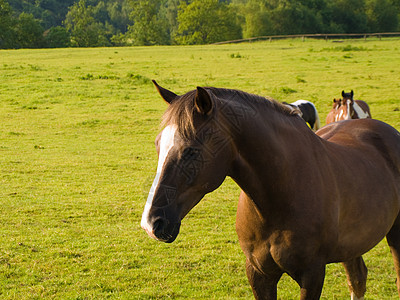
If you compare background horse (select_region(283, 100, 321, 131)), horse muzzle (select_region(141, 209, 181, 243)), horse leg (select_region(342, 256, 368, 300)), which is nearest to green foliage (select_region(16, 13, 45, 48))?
background horse (select_region(283, 100, 321, 131))

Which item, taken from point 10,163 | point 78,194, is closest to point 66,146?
point 10,163

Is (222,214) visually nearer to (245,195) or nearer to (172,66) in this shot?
(245,195)

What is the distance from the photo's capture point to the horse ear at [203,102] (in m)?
2.29

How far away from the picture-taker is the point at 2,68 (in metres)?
24.1

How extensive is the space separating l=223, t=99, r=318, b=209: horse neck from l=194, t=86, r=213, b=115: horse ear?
0.85ft

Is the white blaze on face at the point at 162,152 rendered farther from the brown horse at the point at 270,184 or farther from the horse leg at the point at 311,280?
the horse leg at the point at 311,280

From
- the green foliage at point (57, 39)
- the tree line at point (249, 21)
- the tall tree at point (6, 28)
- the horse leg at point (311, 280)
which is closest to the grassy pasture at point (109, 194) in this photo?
the horse leg at point (311, 280)

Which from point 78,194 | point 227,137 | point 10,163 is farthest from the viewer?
point 10,163

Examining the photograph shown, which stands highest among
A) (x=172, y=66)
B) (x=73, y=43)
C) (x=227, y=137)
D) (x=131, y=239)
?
(x=227, y=137)

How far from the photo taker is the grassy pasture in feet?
16.5

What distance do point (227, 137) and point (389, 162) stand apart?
5.98 feet

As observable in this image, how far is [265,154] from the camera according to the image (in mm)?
2643

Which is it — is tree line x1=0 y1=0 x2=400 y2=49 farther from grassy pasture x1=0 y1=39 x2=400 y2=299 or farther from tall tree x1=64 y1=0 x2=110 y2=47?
grassy pasture x1=0 y1=39 x2=400 y2=299

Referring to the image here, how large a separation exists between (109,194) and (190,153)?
6.23 meters
